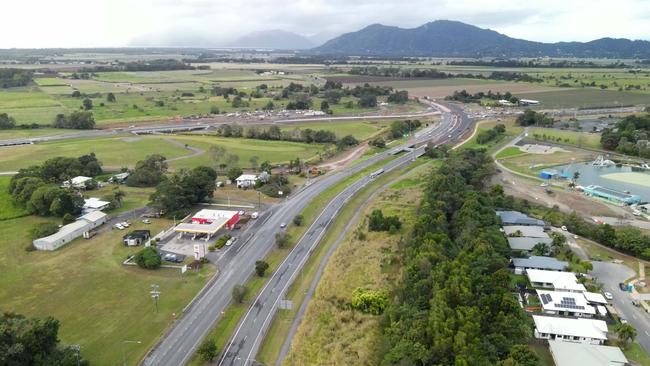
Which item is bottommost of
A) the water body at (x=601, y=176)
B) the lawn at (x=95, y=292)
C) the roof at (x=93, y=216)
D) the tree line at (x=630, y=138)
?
the lawn at (x=95, y=292)

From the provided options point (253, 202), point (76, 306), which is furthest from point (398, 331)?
point (253, 202)

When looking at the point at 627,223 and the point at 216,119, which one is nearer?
the point at 627,223

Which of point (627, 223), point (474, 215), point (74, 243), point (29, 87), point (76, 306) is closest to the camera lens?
point (76, 306)

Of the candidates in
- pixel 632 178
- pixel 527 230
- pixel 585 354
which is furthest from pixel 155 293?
pixel 632 178

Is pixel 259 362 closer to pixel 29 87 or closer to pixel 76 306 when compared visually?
pixel 76 306

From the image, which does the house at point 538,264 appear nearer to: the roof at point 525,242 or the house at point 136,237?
the roof at point 525,242

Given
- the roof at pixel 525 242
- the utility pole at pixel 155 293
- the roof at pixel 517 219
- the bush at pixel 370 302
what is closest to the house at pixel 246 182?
the utility pole at pixel 155 293
